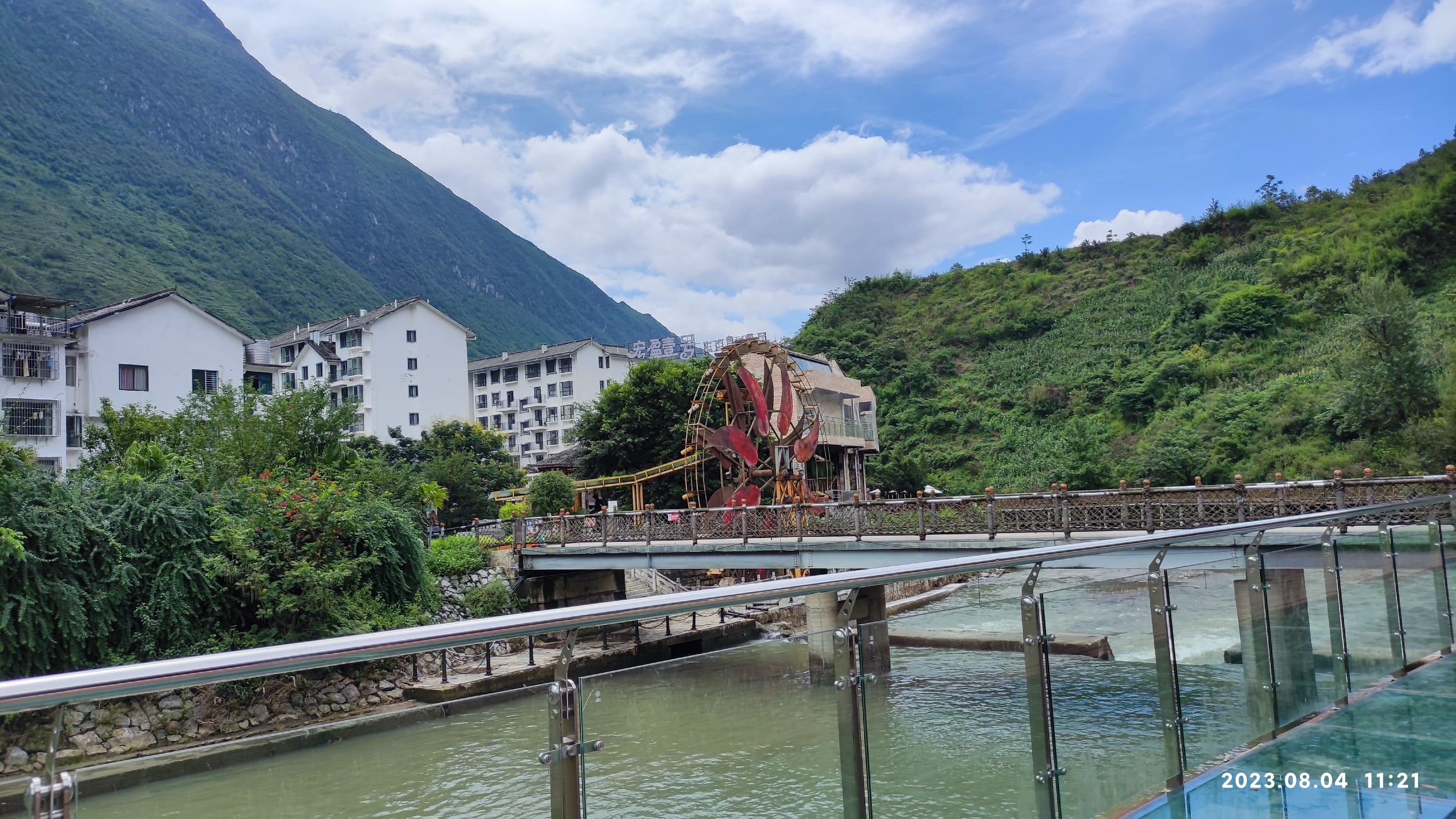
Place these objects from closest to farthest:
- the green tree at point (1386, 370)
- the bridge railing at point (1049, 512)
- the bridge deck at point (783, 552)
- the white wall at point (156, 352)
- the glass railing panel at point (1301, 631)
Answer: the glass railing panel at point (1301, 631)
the bridge railing at point (1049, 512)
the bridge deck at point (783, 552)
the green tree at point (1386, 370)
the white wall at point (156, 352)

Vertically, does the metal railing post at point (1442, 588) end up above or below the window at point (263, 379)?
below

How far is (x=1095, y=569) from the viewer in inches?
147

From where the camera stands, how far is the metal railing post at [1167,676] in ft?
11.1

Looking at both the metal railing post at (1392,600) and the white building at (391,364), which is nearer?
the metal railing post at (1392,600)

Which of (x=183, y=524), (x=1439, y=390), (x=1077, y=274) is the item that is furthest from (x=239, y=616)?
(x=1077, y=274)

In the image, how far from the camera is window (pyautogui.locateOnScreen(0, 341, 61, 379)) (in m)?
31.8

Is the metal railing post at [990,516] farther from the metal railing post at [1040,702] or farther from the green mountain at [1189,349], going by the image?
the green mountain at [1189,349]

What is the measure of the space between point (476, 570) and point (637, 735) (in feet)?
83.6

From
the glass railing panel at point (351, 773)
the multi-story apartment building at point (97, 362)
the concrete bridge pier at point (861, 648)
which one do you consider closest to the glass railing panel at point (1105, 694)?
the concrete bridge pier at point (861, 648)

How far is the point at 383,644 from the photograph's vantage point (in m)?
1.54

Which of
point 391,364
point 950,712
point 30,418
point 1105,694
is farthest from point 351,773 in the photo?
point 391,364

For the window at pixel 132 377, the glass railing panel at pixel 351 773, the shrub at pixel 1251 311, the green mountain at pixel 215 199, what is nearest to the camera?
the glass railing panel at pixel 351 773

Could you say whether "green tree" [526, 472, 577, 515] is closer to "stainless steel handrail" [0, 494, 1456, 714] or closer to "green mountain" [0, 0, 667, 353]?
"stainless steel handrail" [0, 494, 1456, 714]

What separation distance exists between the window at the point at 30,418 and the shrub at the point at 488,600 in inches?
711
